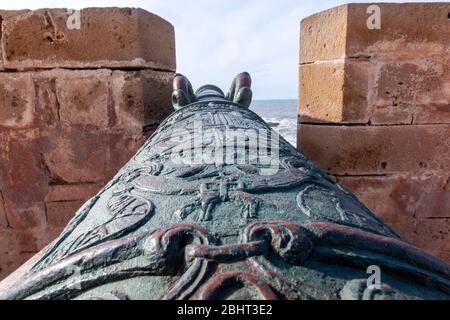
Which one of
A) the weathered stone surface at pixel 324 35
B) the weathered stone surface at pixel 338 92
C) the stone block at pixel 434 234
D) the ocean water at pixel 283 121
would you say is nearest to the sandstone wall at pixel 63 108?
the weathered stone surface at pixel 324 35

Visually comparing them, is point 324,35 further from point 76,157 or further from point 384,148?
point 76,157

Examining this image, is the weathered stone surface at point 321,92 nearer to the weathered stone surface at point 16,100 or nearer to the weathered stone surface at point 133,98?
the weathered stone surface at point 133,98

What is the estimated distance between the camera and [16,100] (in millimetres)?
3162

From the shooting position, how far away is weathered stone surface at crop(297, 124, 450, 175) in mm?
3127

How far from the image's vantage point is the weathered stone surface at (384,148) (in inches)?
123

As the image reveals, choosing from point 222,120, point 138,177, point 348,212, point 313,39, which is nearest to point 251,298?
point 348,212

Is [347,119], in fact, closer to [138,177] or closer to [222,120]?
[222,120]

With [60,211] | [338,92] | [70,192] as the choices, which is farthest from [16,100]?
[338,92]

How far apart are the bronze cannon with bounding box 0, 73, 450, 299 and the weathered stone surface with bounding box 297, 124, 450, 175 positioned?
2210mm

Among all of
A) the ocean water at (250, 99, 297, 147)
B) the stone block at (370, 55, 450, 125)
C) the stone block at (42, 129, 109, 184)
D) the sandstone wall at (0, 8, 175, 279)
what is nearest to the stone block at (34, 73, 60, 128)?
the sandstone wall at (0, 8, 175, 279)

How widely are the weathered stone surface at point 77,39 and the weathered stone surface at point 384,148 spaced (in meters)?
1.88
